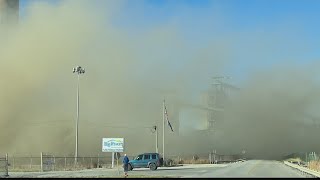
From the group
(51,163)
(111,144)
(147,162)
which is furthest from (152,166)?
(51,163)

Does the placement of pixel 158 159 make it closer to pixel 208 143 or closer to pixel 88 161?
pixel 88 161

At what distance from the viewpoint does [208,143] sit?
113 m

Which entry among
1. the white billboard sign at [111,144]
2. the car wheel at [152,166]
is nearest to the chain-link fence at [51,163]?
the white billboard sign at [111,144]

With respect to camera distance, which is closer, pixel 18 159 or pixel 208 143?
pixel 18 159

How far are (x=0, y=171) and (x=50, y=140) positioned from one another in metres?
49.1

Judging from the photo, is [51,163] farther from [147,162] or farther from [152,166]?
[152,166]

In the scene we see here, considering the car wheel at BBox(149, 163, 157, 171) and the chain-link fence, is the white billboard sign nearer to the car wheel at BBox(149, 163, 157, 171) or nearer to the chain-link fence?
the car wheel at BBox(149, 163, 157, 171)

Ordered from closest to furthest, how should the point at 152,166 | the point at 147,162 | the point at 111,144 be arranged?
the point at 152,166, the point at 147,162, the point at 111,144

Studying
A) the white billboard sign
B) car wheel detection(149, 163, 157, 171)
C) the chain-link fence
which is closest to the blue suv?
car wheel detection(149, 163, 157, 171)

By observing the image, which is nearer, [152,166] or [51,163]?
[152,166]

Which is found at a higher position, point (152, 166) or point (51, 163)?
point (51, 163)

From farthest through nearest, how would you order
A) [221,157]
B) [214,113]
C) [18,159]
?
[214,113]
[221,157]
[18,159]

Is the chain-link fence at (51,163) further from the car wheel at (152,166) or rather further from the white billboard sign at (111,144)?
the car wheel at (152,166)

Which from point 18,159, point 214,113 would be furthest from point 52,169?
point 214,113
